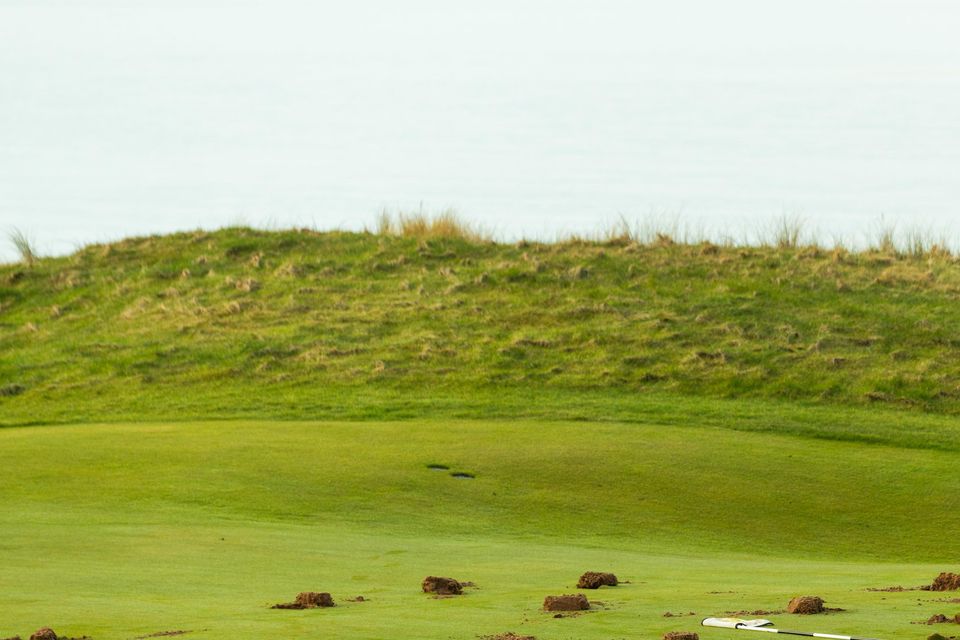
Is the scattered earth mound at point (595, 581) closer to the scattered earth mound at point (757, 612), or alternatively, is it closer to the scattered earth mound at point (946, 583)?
the scattered earth mound at point (757, 612)

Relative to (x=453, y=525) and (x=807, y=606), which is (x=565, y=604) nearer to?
(x=807, y=606)

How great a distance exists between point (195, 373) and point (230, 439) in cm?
839

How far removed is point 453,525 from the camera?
48.1 ft

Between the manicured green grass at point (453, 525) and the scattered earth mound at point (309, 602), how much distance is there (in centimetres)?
12

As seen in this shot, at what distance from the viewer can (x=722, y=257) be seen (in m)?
31.7

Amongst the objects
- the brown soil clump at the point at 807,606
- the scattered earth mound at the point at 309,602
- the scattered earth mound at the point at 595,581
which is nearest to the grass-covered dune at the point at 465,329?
the scattered earth mound at the point at 595,581

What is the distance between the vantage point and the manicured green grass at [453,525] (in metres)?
8.27

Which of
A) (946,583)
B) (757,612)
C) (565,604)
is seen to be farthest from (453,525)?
(757,612)

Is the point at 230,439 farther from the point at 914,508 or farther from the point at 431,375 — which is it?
the point at 914,508

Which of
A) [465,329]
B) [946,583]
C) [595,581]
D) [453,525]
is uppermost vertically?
[465,329]

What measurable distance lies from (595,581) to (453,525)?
5112mm

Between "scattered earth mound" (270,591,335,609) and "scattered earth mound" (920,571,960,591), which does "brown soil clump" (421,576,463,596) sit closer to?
"scattered earth mound" (270,591,335,609)

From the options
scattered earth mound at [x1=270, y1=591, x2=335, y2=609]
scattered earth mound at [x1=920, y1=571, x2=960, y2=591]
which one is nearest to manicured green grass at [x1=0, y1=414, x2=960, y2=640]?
scattered earth mound at [x1=270, y1=591, x2=335, y2=609]

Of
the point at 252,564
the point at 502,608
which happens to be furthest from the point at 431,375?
the point at 502,608
